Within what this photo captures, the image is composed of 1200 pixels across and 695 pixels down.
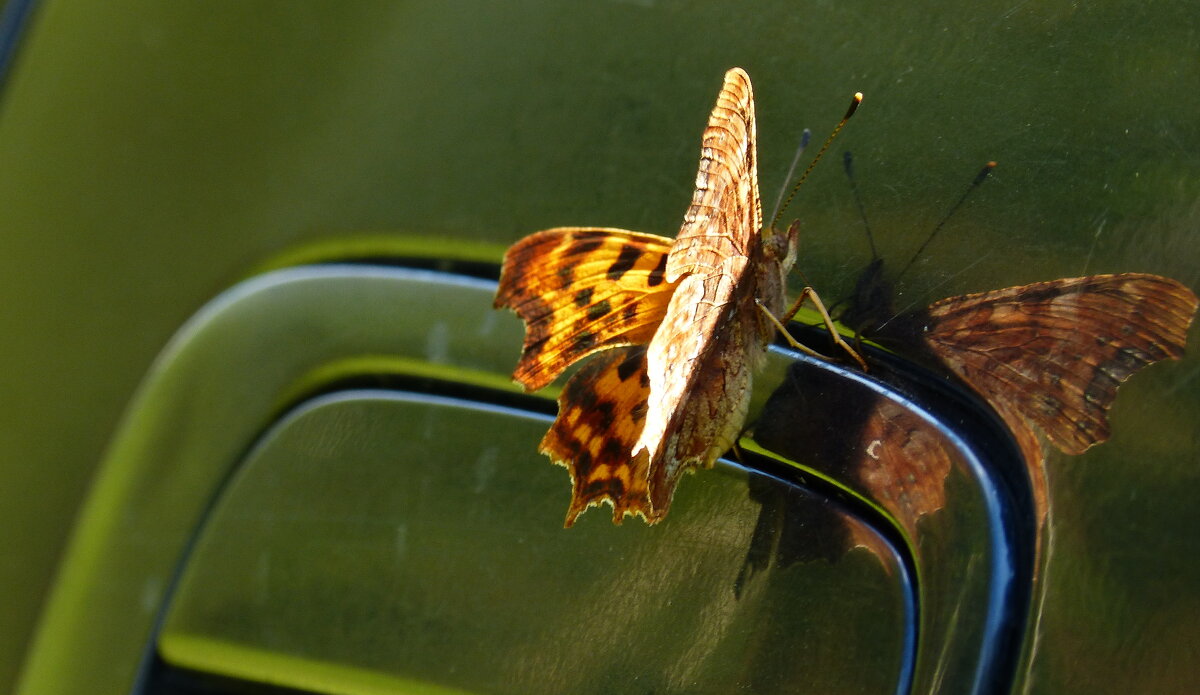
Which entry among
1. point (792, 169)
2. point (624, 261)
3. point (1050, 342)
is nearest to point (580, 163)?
point (624, 261)

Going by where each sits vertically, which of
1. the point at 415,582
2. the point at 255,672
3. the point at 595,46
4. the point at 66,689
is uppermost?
the point at 595,46

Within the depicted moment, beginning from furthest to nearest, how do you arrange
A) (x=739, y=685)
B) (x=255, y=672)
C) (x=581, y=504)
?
(x=255, y=672), (x=581, y=504), (x=739, y=685)

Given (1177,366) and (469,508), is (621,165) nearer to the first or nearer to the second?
(469,508)

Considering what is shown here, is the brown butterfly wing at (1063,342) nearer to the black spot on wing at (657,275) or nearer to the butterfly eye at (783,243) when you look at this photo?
the butterfly eye at (783,243)

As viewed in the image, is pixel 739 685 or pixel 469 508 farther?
pixel 469 508

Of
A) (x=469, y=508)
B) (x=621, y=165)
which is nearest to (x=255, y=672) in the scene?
(x=469, y=508)

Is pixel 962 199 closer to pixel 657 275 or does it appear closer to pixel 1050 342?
pixel 1050 342
